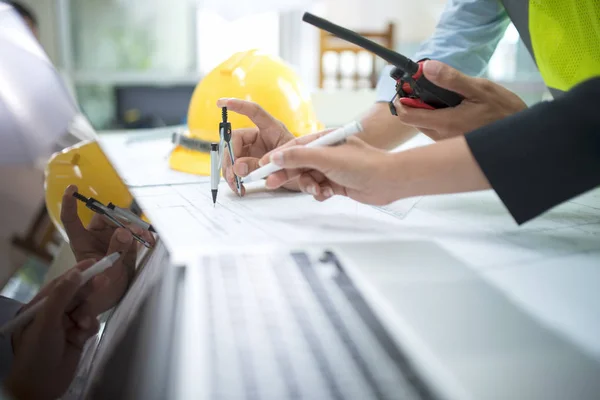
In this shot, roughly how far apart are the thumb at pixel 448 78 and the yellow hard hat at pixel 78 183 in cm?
41

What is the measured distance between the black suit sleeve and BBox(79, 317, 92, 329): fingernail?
1.23 feet

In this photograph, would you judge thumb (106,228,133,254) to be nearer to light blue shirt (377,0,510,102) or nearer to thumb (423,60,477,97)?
thumb (423,60,477,97)

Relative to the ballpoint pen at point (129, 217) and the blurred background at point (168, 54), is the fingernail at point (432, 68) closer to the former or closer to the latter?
the ballpoint pen at point (129, 217)

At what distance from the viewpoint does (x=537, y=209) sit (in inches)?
18.3

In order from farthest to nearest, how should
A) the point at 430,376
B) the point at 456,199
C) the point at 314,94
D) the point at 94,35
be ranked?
1. the point at 94,35
2. the point at 314,94
3. the point at 456,199
4. the point at 430,376

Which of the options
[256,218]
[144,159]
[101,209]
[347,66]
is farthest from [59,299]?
[347,66]

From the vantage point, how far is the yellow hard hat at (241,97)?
946 mm

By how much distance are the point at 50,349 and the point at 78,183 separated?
25 cm

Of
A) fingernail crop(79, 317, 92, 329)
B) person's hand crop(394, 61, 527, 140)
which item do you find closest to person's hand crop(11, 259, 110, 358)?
fingernail crop(79, 317, 92, 329)

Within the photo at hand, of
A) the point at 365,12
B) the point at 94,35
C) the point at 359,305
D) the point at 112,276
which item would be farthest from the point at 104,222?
the point at 365,12

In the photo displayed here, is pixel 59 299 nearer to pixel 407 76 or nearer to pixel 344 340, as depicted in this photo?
pixel 344 340

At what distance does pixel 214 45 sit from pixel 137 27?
1.38ft

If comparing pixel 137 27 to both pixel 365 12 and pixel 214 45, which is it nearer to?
pixel 214 45

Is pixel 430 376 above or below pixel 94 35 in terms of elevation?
below
